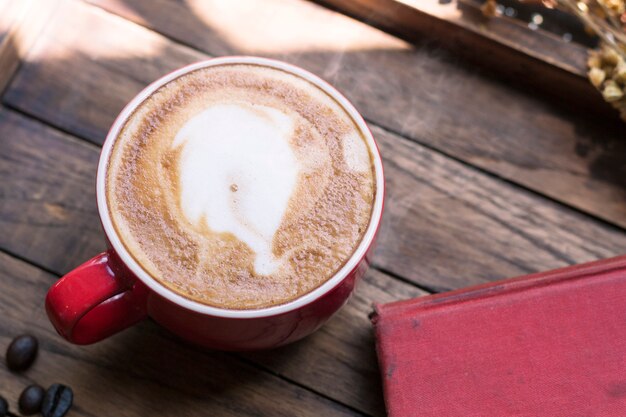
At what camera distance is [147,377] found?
0.83m

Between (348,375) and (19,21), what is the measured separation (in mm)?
590

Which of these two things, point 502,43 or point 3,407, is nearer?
point 3,407

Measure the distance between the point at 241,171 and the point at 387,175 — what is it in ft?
0.82

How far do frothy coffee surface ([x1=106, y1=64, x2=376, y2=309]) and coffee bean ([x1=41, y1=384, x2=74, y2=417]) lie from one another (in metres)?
0.23

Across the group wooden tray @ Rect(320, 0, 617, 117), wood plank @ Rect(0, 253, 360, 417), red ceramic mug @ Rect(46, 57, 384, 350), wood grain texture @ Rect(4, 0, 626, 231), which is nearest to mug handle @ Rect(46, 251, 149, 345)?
red ceramic mug @ Rect(46, 57, 384, 350)

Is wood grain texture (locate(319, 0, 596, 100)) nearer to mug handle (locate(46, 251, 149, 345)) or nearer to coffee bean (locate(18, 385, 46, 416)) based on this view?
mug handle (locate(46, 251, 149, 345))

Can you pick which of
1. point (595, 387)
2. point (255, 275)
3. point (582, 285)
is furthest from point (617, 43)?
point (255, 275)

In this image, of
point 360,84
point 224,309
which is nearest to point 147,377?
point 224,309

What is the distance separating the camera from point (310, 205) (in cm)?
72

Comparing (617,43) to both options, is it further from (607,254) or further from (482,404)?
(482,404)

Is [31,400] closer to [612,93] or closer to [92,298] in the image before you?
[92,298]

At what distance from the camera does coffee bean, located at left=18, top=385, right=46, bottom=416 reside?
31.3 inches

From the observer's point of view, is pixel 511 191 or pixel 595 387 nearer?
pixel 595 387

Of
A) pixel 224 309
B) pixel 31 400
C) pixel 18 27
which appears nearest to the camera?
pixel 224 309
